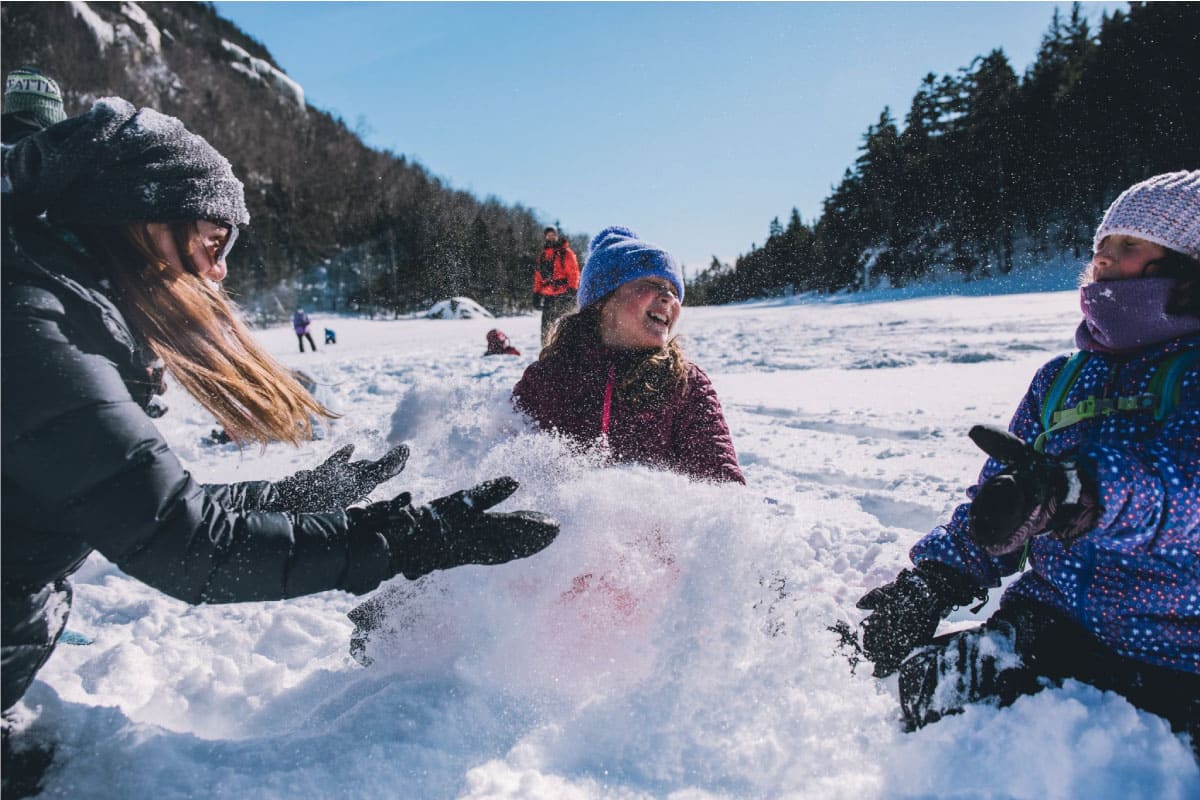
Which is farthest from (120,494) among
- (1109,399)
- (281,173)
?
(281,173)

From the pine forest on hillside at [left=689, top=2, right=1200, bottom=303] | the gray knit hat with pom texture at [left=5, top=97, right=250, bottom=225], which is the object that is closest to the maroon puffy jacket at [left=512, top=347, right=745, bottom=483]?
the gray knit hat with pom texture at [left=5, top=97, right=250, bottom=225]

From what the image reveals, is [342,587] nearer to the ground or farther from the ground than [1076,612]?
farther from the ground

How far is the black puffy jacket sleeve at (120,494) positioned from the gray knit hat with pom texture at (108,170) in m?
0.21

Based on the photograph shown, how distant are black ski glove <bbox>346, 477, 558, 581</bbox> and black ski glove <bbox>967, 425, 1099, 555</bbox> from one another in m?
0.83

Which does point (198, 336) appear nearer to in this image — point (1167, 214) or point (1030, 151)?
point (1167, 214)

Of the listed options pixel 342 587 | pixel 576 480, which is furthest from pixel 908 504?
pixel 342 587

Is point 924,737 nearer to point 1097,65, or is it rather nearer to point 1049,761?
point 1049,761

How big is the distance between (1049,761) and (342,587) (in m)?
1.42

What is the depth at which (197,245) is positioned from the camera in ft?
4.09

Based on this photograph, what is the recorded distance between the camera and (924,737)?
134cm

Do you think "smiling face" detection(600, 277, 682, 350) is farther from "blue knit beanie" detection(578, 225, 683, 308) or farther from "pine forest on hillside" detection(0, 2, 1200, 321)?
"pine forest on hillside" detection(0, 2, 1200, 321)

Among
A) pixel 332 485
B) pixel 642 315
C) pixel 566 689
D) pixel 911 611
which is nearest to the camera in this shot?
pixel 566 689

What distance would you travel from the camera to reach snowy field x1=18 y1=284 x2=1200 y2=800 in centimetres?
122

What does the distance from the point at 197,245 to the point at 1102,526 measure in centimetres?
186
